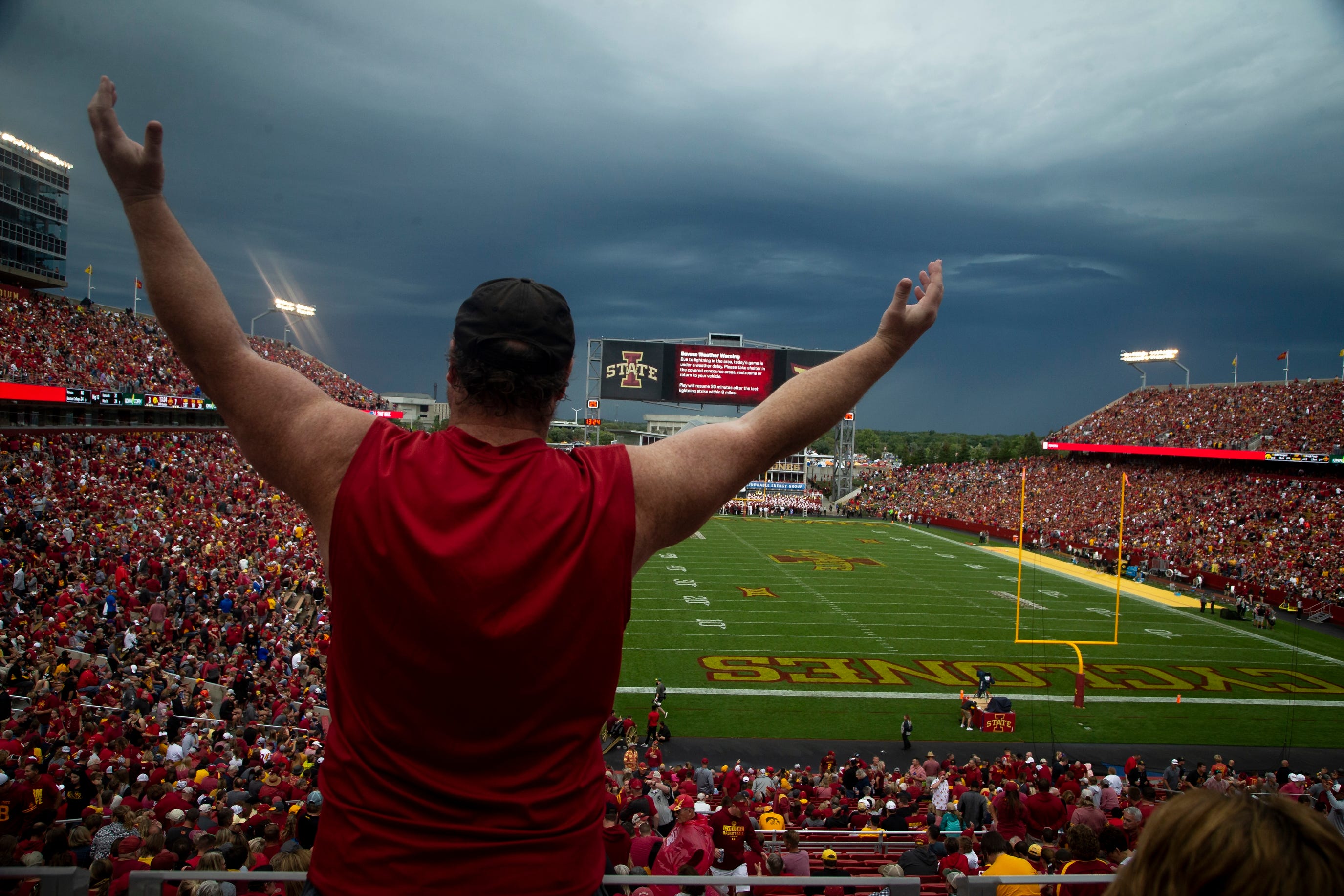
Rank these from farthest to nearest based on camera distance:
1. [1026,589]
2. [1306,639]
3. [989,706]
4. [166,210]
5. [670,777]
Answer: [1026,589] → [1306,639] → [989,706] → [670,777] → [166,210]

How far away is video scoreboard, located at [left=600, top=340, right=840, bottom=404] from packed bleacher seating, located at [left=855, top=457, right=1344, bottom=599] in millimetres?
14558

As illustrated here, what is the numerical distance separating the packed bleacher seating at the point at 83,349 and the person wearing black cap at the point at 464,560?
2800cm

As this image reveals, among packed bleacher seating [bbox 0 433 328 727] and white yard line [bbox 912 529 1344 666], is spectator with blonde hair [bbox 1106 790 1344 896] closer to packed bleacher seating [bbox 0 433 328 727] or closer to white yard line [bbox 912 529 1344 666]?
packed bleacher seating [bbox 0 433 328 727]

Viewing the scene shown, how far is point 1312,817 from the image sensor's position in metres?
0.91

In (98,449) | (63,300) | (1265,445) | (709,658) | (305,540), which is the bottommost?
(709,658)

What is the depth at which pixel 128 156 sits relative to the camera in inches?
47.5

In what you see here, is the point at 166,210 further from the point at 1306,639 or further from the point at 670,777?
the point at 1306,639

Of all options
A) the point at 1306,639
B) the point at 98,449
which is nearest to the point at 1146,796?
the point at 1306,639

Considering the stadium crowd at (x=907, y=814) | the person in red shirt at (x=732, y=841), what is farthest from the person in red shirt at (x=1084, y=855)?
the person in red shirt at (x=732, y=841)

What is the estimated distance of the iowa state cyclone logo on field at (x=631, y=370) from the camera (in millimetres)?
46875

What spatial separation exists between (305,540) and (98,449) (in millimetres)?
7844

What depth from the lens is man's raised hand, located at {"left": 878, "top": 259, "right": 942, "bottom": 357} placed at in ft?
4.91

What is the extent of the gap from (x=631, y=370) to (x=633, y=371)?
0.13 m

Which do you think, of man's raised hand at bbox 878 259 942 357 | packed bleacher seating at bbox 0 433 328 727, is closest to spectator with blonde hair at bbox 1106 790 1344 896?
man's raised hand at bbox 878 259 942 357
